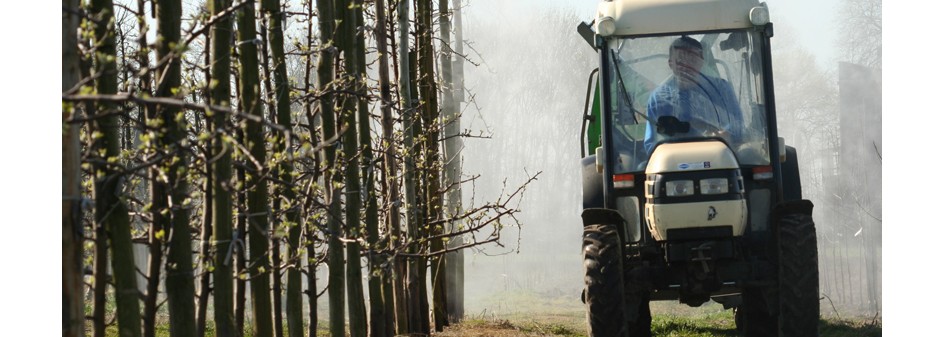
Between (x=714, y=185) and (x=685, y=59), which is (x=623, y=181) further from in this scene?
(x=685, y=59)

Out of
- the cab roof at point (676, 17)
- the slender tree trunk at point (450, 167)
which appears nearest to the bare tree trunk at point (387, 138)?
the cab roof at point (676, 17)

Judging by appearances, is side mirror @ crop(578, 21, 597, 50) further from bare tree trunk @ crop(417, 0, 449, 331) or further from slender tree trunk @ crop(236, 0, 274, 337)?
slender tree trunk @ crop(236, 0, 274, 337)

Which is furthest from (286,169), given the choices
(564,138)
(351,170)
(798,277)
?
(564,138)

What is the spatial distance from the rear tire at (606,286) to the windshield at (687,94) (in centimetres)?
88

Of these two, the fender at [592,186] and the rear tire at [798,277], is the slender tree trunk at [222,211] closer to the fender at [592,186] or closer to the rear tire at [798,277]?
the fender at [592,186]

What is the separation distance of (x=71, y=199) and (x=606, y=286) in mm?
5613

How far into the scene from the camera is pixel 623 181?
9.97m

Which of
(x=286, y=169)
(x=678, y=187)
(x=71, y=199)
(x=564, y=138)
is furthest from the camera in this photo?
(x=564, y=138)

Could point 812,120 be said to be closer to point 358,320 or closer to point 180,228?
point 358,320

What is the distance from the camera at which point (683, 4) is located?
10016 mm

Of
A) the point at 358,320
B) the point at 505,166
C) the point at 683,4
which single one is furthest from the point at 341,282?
the point at 505,166

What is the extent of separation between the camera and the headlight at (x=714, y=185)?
9.52 m

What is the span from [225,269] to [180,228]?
66cm

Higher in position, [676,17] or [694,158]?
[676,17]
